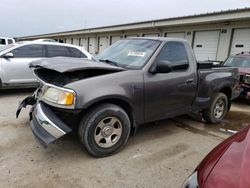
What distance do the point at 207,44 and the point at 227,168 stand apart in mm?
13161

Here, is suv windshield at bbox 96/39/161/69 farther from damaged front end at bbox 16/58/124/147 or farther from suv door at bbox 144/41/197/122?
damaged front end at bbox 16/58/124/147

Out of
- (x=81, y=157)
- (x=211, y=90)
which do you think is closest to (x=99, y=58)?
(x=81, y=157)

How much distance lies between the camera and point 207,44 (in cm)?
1345

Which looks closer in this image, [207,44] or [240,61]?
[240,61]

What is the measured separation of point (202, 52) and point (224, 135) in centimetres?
1012

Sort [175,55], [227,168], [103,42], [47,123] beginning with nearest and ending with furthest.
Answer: [227,168] → [47,123] → [175,55] → [103,42]

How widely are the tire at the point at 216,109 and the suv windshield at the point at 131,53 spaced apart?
6.92 feet

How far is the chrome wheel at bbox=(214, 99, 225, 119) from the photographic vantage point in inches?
209

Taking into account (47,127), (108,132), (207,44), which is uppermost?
(207,44)

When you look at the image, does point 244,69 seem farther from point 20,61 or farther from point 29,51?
point 20,61

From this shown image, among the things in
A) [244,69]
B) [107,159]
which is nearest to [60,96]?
[107,159]

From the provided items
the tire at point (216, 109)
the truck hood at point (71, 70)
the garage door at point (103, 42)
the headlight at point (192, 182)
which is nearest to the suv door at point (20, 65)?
the truck hood at point (71, 70)

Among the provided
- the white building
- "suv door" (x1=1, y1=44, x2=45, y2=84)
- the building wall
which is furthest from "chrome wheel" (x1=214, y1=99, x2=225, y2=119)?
the building wall

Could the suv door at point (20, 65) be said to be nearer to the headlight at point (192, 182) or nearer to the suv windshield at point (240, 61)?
the headlight at point (192, 182)
